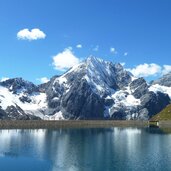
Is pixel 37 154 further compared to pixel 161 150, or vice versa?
pixel 161 150

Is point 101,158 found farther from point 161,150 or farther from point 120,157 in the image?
point 161,150

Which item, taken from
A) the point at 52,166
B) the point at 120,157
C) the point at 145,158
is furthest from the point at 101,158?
the point at 52,166

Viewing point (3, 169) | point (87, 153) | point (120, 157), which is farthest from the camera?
point (87, 153)

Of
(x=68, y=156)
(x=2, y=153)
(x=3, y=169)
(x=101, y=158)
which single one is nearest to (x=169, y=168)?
(x=101, y=158)

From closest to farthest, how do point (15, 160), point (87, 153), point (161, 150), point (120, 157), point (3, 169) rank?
point (3, 169) < point (15, 160) < point (120, 157) < point (87, 153) < point (161, 150)

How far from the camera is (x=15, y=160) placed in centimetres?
11619

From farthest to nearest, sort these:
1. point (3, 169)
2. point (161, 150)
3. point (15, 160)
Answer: point (161, 150)
point (15, 160)
point (3, 169)

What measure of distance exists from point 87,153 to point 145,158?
23694 mm

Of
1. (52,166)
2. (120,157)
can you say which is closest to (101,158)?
(120,157)

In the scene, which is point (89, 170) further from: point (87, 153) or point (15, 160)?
point (87, 153)

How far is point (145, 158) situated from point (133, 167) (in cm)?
1887

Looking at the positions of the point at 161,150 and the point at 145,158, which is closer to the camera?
the point at 145,158

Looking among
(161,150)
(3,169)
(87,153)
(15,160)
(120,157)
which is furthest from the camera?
(161,150)

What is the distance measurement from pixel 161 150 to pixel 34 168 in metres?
61.8
